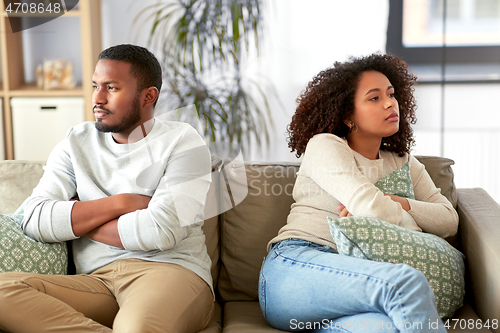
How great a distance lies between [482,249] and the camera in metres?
1.34

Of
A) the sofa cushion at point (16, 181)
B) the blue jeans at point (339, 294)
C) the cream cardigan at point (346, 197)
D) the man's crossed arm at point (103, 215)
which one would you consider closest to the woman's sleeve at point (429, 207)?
the cream cardigan at point (346, 197)

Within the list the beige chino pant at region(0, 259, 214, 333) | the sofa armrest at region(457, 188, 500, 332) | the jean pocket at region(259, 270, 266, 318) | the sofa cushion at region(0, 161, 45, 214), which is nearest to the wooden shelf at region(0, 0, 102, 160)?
the sofa cushion at region(0, 161, 45, 214)

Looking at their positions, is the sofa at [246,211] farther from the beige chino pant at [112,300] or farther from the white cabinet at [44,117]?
the white cabinet at [44,117]

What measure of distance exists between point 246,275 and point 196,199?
0.38 metres

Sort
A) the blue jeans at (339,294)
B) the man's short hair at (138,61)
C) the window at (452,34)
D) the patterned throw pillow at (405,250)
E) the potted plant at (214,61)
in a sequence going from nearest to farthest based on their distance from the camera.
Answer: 1. the blue jeans at (339,294)
2. the patterned throw pillow at (405,250)
3. the man's short hair at (138,61)
4. the potted plant at (214,61)
5. the window at (452,34)

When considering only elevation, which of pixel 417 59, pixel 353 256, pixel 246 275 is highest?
pixel 417 59

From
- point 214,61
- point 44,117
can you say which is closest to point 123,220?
point 214,61

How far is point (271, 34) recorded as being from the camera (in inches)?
115

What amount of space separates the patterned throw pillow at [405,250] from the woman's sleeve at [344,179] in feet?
0.23

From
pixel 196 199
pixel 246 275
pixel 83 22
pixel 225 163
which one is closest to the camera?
pixel 196 199

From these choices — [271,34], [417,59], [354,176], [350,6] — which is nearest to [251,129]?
[271,34]

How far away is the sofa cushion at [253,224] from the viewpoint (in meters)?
1.56

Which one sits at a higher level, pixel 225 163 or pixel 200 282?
pixel 225 163

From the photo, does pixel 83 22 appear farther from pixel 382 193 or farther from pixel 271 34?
pixel 382 193
